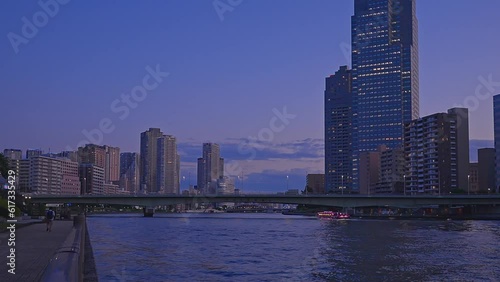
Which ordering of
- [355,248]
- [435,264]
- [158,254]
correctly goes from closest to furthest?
[435,264], [158,254], [355,248]

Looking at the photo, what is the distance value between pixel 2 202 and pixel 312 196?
9386cm

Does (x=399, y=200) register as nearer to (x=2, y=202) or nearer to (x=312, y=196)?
(x=312, y=196)

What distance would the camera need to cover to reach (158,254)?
4412 cm

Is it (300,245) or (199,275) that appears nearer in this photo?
(199,275)

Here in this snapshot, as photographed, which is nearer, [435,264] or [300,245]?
[435,264]

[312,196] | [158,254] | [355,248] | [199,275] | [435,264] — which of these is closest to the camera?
[199,275]

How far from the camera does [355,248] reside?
5228 centimetres

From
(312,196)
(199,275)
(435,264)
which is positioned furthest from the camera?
(312,196)

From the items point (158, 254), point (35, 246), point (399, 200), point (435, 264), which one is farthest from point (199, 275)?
point (399, 200)

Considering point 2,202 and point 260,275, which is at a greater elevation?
point 2,202

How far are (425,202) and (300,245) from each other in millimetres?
96078

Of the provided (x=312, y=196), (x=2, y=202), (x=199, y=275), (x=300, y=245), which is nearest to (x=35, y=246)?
(x=199, y=275)

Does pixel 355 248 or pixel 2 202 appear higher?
pixel 2 202

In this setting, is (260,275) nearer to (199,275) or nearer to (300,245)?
(199,275)
